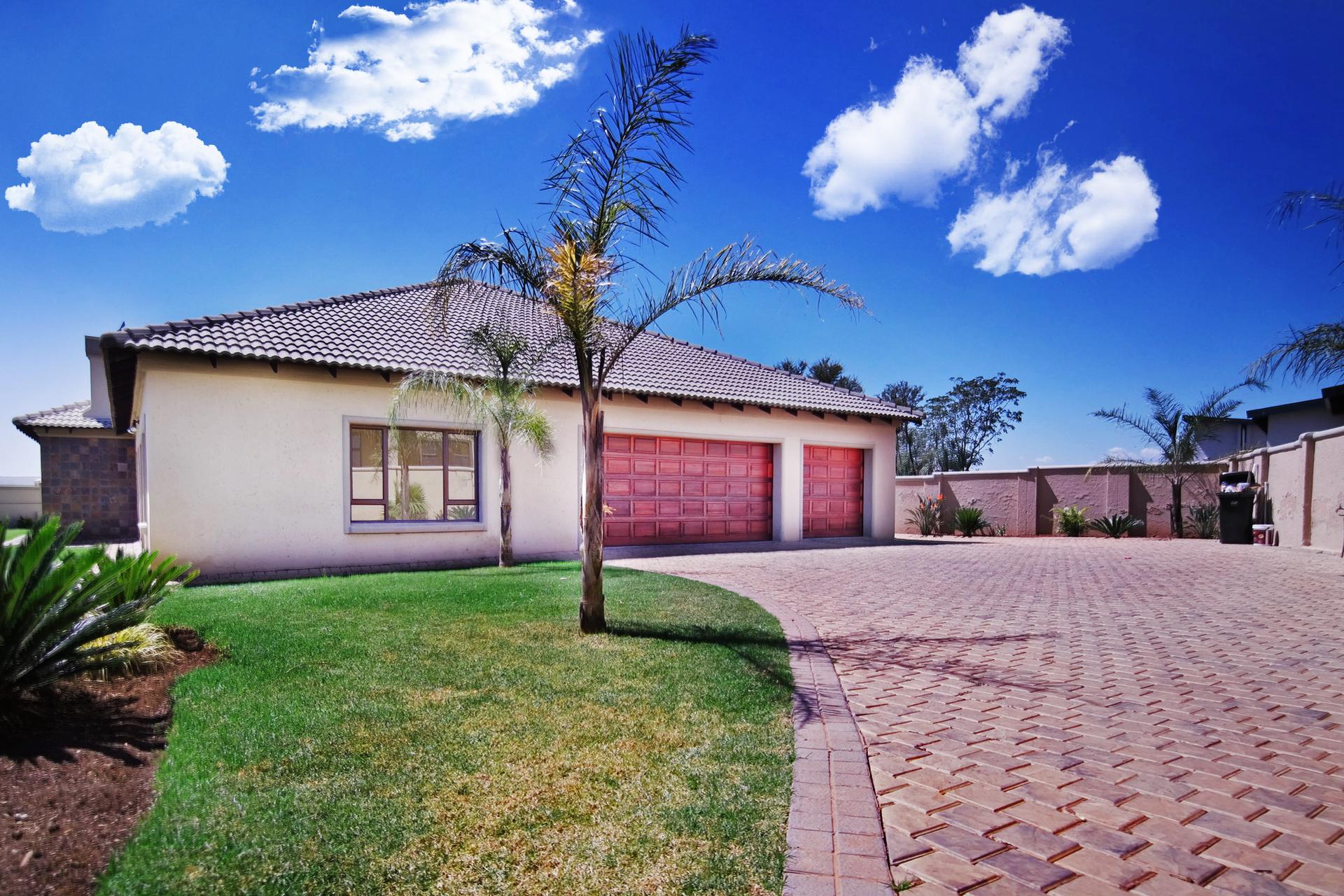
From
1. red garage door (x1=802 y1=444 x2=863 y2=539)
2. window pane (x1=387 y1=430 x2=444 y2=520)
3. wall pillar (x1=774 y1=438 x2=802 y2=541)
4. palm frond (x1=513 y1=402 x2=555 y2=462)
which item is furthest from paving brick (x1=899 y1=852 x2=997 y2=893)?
red garage door (x1=802 y1=444 x2=863 y2=539)

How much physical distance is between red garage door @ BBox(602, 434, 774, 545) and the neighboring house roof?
15.2 meters

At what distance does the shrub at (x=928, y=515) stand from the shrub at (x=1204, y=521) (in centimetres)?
659

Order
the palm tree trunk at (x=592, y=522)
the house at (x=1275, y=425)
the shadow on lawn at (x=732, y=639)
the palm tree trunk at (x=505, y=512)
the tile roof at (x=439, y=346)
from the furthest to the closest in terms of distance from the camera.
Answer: the house at (x=1275, y=425)
the palm tree trunk at (x=505, y=512)
the tile roof at (x=439, y=346)
the palm tree trunk at (x=592, y=522)
the shadow on lawn at (x=732, y=639)

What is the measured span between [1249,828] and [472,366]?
11480mm

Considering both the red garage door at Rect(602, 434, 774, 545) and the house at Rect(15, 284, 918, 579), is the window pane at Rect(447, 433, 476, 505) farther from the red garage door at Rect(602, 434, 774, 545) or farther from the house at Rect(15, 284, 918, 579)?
the red garage door at Rect(602, 434, 774, 545)

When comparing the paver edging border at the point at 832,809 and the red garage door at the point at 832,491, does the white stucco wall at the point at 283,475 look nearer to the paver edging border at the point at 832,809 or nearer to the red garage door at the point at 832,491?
the red garage door at the point at 832,491

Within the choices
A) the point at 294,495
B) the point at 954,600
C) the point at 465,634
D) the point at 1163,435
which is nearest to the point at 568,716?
the point at 465,634

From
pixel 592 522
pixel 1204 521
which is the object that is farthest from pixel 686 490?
pixel 1204 521

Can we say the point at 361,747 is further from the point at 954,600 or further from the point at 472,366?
the point at 472,366

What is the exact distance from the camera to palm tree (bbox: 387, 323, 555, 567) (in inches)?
414

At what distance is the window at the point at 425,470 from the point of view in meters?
11.8

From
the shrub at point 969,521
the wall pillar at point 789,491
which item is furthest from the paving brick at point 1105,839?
the shrub at point 969,521

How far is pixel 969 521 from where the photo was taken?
21.4 meters

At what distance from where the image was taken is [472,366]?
40.0 feet
